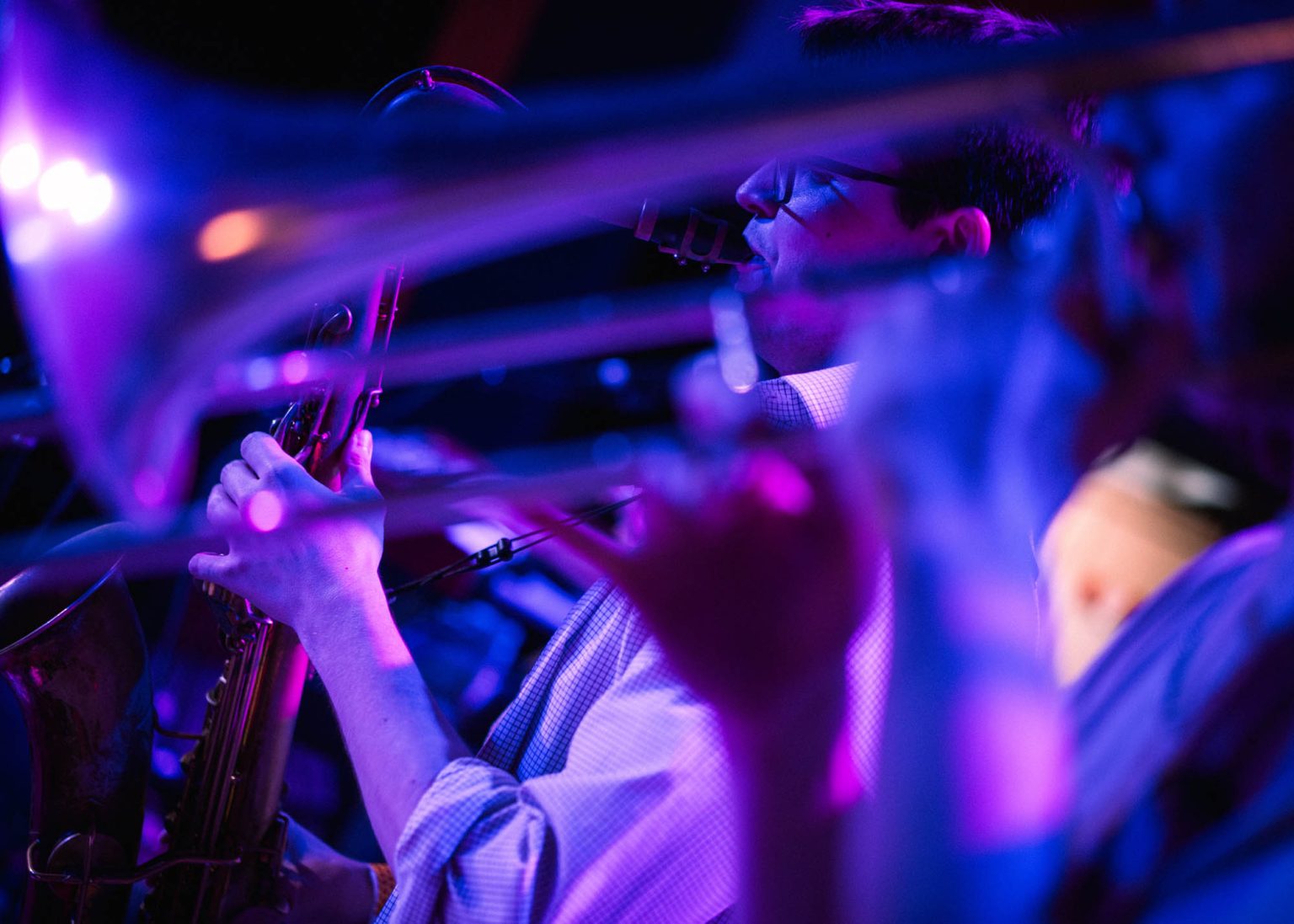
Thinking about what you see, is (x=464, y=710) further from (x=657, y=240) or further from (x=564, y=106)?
(x=564, y=106)

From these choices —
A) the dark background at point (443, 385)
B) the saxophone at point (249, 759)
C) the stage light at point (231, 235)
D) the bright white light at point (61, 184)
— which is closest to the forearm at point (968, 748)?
the stage light at point (231, 235)

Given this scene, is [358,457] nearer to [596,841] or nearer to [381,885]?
[381,885]

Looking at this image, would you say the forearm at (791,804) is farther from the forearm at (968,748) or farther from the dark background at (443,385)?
the dark background at (443,385)

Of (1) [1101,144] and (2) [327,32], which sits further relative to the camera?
(2) [327,32]

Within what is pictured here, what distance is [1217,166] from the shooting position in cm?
73

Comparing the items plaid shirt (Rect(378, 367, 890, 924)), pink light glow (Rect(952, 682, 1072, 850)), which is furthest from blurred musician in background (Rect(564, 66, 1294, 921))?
plaid shirt (Rect(378, 367, 890, 924))

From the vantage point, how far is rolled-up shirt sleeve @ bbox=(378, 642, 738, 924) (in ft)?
3.50

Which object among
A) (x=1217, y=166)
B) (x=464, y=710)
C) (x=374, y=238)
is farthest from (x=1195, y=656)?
(x=464, y=710)

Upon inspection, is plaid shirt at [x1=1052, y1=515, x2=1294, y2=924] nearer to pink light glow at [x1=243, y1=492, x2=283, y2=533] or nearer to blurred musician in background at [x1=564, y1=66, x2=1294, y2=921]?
blurred musician in background at [x1=564, y1=66, x2=1294, y2=921]

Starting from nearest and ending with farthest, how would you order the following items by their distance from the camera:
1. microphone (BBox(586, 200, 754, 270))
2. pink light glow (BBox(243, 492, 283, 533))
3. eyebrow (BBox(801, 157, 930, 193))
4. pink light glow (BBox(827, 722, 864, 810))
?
pink light glow (BBox(827, 722, 864, 810)) → pink light glow (BBox(243, 492, 283, 533)) → eyebrow (BBox(801, 157, 930, 193)) → microphone (BBox(586, 200, 754, 270))

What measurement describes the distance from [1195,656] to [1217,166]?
0.40m

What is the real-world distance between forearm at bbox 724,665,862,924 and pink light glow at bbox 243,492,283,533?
783 mm

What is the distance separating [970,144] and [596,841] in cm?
132

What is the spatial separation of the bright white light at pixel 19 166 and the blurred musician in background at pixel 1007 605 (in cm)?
73
